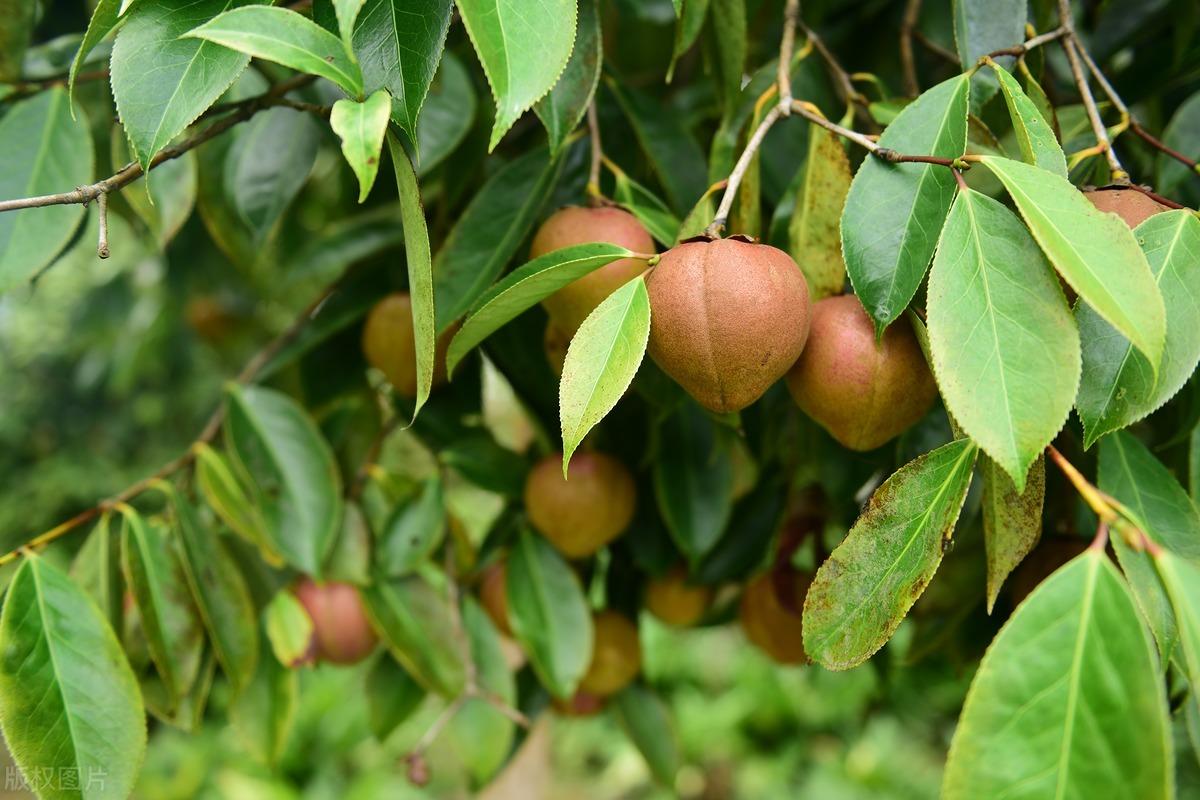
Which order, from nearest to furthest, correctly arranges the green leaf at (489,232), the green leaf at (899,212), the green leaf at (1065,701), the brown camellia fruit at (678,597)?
the green leaf at (1065,701) → the green leaf at (899,212) → the green leaf at (489,232) → the brown camellia fruit at (678,597)

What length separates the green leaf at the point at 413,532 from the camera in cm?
69

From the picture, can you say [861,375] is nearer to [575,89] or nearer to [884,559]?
[884,559]

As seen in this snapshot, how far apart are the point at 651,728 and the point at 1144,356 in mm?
591

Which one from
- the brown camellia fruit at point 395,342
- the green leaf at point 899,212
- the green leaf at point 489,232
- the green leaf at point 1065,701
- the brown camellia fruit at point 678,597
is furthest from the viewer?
the brown camellia fruit at point 678,597

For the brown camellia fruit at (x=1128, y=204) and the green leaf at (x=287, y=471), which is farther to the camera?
the green leaf at (x=287, y=471)

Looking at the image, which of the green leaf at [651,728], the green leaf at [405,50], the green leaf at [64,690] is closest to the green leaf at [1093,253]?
the green leaf at [405,50]

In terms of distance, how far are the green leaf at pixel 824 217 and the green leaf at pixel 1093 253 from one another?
12 centimetres

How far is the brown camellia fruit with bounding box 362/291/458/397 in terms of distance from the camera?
638 mm

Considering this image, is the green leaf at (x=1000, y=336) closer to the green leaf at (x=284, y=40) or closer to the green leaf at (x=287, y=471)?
the green leaf at (x=284, y=40)

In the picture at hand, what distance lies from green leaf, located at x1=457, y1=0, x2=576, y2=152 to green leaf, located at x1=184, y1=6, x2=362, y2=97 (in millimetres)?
49

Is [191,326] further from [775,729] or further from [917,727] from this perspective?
[917,727]

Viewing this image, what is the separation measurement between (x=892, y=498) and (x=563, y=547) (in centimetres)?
34

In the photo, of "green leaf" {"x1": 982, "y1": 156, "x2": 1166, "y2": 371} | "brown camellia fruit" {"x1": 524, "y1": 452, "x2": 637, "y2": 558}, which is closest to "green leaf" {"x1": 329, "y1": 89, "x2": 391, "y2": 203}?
"green leaf" {"x1": 982, "y1": 156, "x2": 1166, "y2": 371}

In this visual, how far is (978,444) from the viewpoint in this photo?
33cm
